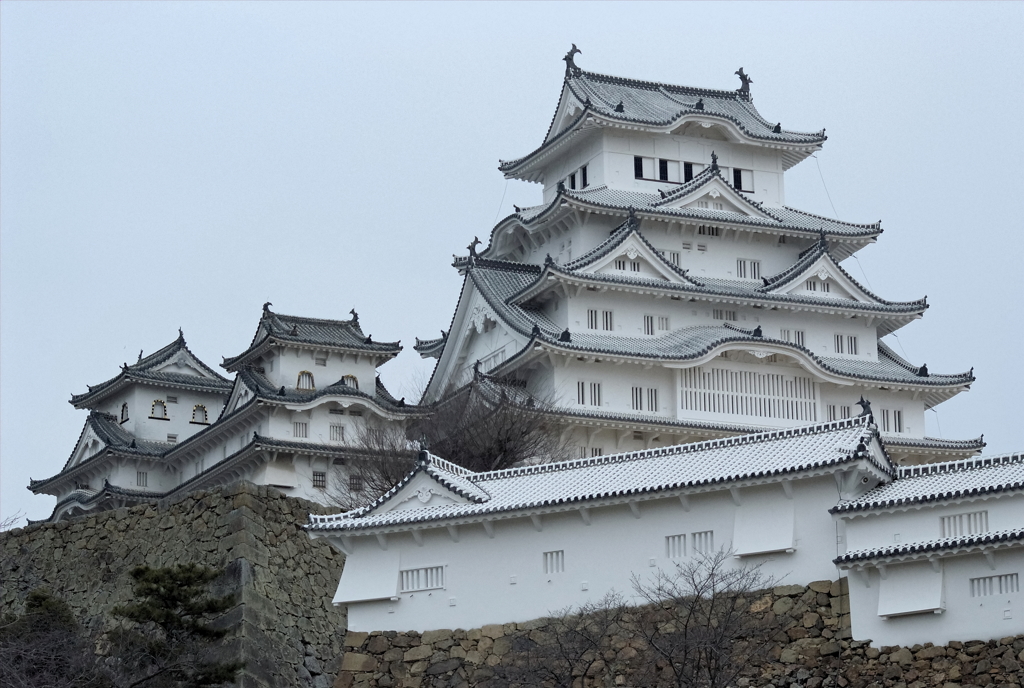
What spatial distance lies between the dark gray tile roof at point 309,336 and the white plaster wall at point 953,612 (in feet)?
78.5

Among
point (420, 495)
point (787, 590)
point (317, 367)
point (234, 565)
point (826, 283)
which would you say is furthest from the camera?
point (317, 367)

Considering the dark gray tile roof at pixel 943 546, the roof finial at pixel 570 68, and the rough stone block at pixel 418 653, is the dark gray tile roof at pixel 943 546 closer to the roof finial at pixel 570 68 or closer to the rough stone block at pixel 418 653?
the rough stone block at pixel 418 653

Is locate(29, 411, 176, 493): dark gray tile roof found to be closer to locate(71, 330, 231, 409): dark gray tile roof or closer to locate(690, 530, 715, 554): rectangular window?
locate(71, 330, 231, 409): dark gray tile roof

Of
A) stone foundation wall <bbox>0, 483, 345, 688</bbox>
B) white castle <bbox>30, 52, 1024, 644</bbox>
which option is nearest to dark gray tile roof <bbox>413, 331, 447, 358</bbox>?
white castle <bbox>30, 52, 1024, 644</bbox>

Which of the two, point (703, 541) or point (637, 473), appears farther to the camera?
point (637, 473)

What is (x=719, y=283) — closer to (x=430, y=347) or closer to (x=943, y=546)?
(x=430, y=347)

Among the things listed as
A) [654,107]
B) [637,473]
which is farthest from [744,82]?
[637,473]

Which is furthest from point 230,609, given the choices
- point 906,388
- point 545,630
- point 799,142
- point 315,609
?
point 799,142

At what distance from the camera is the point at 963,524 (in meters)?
24.9

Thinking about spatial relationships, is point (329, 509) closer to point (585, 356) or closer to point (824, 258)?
point (585, 356)

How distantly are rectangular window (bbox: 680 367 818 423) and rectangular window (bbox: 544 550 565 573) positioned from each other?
51.1 feet

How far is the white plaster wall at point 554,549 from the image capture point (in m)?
26.1

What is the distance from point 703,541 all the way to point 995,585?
169 inches

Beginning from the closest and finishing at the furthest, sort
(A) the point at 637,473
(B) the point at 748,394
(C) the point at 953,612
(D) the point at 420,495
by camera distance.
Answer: (C) the point at 953,612, (A) the point at 637,473, (D) the point at 420,495, (B) the point at 748,394
